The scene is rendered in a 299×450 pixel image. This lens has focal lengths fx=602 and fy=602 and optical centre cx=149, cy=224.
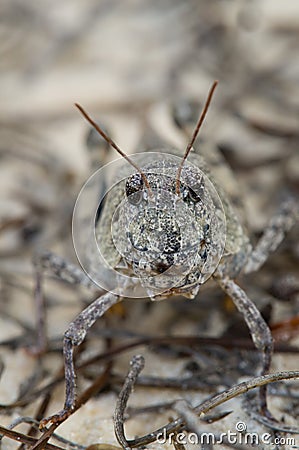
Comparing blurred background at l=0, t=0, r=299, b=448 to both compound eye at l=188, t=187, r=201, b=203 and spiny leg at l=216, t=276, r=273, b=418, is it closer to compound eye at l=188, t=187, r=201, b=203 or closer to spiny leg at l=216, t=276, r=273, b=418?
spiny leg at l=216, t=276, r=273, b=418

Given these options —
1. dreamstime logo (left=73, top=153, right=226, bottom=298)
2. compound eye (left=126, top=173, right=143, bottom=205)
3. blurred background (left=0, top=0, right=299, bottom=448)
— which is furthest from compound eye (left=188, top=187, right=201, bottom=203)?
blurred background (left=0, top=0, right=299, bottom=448)

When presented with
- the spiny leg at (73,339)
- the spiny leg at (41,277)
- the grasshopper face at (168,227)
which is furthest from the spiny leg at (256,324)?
the spiny leg at (41,277)

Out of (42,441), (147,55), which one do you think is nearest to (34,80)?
(147,55)

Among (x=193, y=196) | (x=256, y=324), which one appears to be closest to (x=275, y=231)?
(x=256, y=324)

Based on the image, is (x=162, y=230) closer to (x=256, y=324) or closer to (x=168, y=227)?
(x=168, y=227)

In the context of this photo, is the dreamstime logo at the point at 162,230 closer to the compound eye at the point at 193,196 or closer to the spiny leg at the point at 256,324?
the compound eye at the point at 193,196
